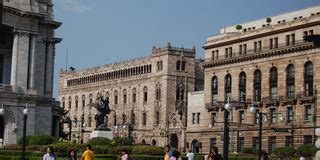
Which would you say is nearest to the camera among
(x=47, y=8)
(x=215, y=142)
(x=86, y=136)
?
(x=47, y=8)

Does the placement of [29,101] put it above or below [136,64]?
below

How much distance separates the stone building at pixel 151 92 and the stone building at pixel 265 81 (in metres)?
14.5

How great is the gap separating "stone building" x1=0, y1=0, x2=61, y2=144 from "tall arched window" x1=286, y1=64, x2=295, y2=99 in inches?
1167

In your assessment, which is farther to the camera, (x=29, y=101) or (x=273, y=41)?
(x=273, y=41)

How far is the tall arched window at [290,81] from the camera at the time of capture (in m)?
85.4

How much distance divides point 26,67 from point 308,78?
33.7 m

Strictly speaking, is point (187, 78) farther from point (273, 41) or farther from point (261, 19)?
point (273, 41)

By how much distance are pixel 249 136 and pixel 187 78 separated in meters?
33.9

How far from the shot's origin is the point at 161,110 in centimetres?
12125

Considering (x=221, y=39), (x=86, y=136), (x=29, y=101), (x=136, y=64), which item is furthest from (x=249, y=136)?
(x=86, y=136)

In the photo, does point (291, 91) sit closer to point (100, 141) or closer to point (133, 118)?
point (100, 141)

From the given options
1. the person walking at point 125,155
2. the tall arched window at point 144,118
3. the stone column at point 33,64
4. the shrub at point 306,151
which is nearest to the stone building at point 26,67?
the stone column at point 33,64

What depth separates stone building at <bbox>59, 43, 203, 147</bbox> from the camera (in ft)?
393

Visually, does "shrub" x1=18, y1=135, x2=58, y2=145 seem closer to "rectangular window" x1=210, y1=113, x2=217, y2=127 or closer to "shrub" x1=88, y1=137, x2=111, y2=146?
"shrub" x1=88, y1=137, x2=111, y2=146
